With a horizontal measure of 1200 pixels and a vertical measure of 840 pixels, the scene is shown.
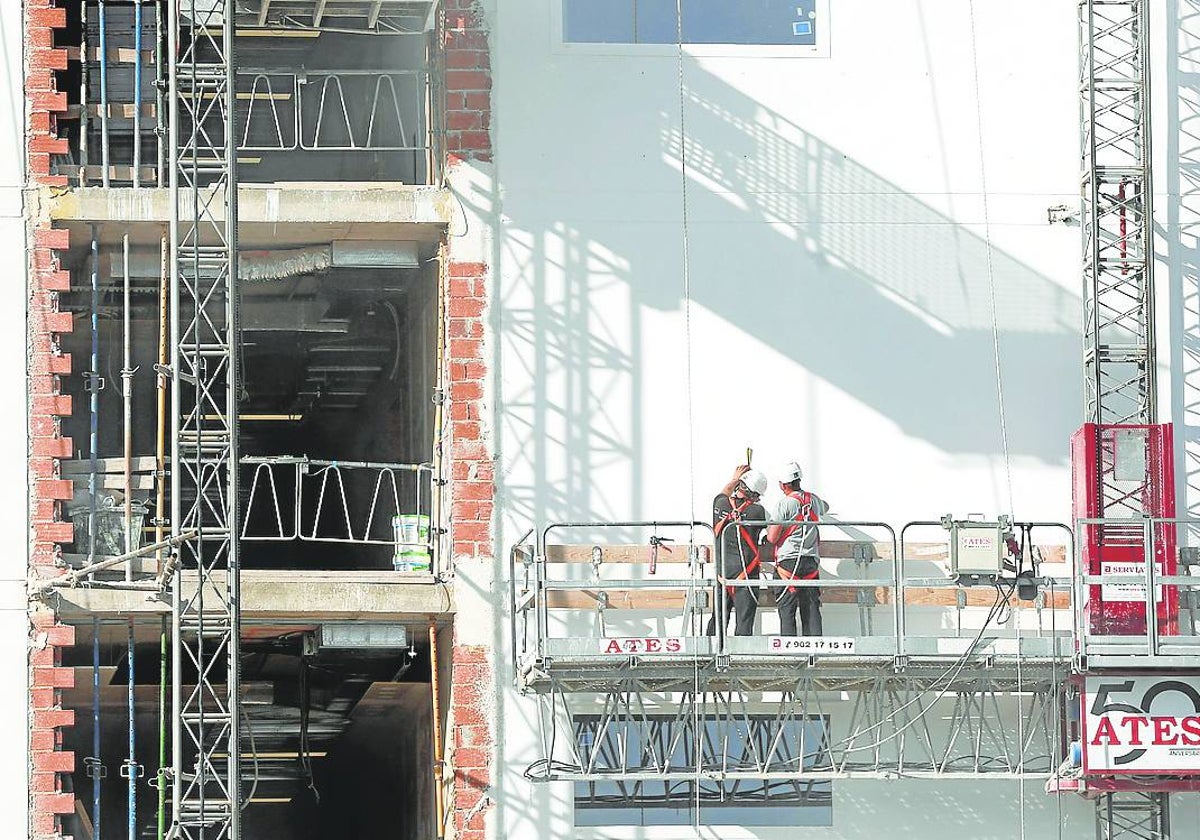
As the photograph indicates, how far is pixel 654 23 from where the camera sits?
23031 millimetres

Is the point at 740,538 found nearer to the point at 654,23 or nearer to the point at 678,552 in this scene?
the point at 678,552

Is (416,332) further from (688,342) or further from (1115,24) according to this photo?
(1115,24)

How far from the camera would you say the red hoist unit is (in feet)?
71.2

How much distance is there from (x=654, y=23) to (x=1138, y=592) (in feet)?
24.4

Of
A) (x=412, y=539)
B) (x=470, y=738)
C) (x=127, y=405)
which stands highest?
(x=127, y=405)

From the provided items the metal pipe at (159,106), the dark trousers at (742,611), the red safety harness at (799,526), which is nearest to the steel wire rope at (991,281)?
the red safety harness at (799,526)

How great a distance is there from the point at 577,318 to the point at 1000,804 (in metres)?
6.36

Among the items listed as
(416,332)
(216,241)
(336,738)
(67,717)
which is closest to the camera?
(67,717)

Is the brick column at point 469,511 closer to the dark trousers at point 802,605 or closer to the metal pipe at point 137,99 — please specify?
the dark trousers at point 802,605

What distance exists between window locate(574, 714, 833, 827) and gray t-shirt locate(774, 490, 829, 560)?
174cm

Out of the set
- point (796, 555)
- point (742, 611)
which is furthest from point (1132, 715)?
point (742, 611)

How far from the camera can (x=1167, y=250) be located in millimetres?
23078

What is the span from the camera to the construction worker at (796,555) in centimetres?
2109

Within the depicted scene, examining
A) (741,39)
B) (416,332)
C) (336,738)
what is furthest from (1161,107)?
(336,738)
